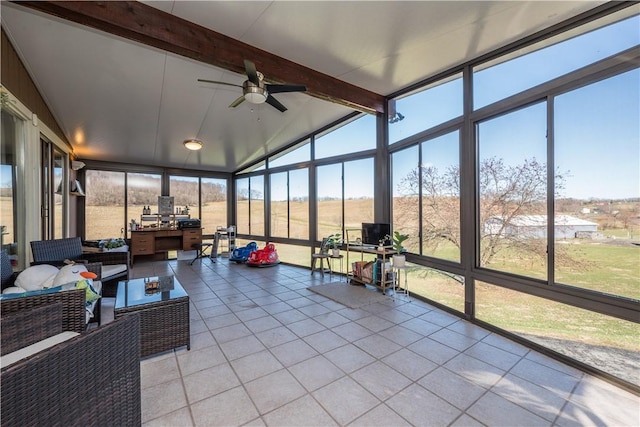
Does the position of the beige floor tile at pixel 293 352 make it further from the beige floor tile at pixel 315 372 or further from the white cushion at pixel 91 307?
the white cushion at pixel 91 307

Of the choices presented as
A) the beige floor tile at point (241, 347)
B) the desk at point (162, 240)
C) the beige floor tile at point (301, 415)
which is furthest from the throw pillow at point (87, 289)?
the desk at point (162, 240)

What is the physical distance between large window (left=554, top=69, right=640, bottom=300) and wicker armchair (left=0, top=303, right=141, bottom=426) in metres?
3.46

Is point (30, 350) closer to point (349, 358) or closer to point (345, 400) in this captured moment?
point (345, 400)

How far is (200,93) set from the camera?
385 cm

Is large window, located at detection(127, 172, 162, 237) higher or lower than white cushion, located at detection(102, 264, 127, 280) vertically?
higher

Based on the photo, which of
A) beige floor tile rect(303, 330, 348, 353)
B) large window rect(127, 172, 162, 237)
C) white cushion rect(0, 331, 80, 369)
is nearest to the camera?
white cushion rect(0, 331, 80, 369)

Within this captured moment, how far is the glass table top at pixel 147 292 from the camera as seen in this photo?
2406mm

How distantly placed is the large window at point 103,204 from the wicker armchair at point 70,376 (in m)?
5.94

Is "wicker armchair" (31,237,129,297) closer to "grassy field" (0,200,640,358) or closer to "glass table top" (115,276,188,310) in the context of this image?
"grassy field" (0,200,640,358)

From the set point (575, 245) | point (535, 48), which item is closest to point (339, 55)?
point (535, 48)

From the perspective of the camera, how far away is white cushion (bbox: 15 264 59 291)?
223 centimetres

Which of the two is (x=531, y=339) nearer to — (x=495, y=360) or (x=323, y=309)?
(x=495, y=360)

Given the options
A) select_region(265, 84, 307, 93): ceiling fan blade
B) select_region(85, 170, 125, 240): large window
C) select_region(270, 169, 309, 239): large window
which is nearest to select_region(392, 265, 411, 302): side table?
select_region(270, 169, 309, 239): large window

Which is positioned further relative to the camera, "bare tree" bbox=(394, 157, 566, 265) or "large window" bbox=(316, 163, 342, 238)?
A: "large window" bbox=(316, 163, 342, 238)
